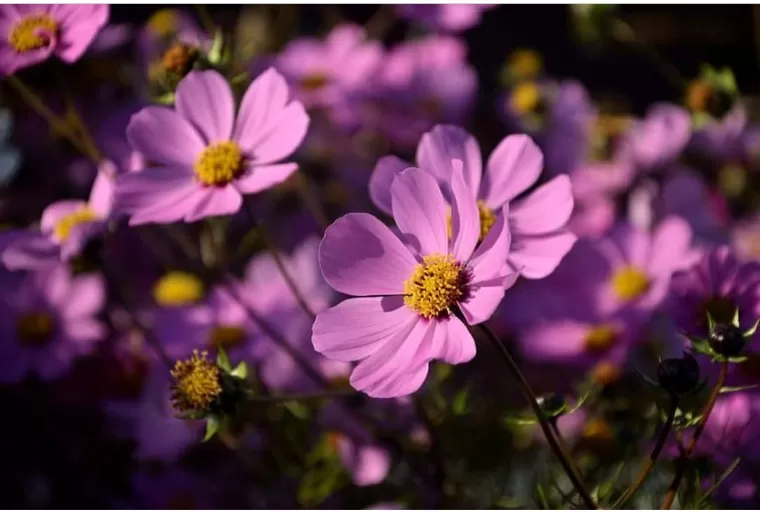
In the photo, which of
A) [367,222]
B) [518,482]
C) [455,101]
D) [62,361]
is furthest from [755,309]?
[62,361]

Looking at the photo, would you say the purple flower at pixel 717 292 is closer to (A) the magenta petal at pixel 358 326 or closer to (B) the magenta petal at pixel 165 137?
(A) the magenta petal at pixel 358 326

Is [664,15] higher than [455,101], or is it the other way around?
[455,101]

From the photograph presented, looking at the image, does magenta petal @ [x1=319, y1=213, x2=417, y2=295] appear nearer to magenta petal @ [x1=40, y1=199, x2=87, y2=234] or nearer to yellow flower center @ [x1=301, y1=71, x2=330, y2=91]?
magenta petal @ [x1=40, y1=199, x2=87, y2=234]

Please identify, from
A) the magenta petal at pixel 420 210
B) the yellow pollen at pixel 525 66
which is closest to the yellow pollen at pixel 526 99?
the yellow pollen at pixel 525 66

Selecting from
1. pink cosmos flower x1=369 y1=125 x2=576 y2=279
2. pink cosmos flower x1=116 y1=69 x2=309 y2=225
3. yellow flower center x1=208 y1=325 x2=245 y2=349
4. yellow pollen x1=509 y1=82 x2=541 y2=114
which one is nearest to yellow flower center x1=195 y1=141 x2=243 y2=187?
pink cosmos flower x1=116 y1=69 x2=309 y2=225

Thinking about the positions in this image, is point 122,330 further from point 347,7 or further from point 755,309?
point 347,7

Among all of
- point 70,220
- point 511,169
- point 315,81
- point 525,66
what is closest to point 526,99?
point 525,66

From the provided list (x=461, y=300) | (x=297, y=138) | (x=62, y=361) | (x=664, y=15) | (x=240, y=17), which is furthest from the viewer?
(x=664, y=15)
